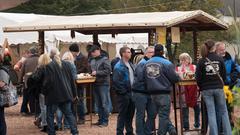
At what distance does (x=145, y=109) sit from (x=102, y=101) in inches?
113

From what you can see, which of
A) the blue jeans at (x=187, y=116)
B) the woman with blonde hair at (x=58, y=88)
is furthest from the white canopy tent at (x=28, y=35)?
the woman with blonde hair at (x=58, y=88)

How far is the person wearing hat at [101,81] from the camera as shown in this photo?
44.8 feet

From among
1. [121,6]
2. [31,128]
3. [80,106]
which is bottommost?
[31,128]

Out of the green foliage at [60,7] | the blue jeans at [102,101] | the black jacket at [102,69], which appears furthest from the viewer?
the green foliage at [60,7]

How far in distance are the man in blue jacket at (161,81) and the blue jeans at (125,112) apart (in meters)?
0.96

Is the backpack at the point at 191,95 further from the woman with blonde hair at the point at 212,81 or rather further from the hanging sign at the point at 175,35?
the hanging sign at the point at 175,35

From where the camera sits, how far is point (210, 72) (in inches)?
408

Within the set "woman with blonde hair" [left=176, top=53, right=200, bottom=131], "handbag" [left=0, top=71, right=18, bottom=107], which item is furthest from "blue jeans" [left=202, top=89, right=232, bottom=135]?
"handbag" [left=0, top=71, right=18, bottom=107]

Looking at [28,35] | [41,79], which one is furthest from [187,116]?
[28,35]

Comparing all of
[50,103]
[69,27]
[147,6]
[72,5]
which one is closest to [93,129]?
[50,103]

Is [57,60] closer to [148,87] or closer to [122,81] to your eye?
[122,81]

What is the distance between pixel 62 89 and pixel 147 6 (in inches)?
1324

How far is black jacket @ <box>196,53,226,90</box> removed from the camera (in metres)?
10.4

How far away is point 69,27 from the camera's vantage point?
15742 mm
